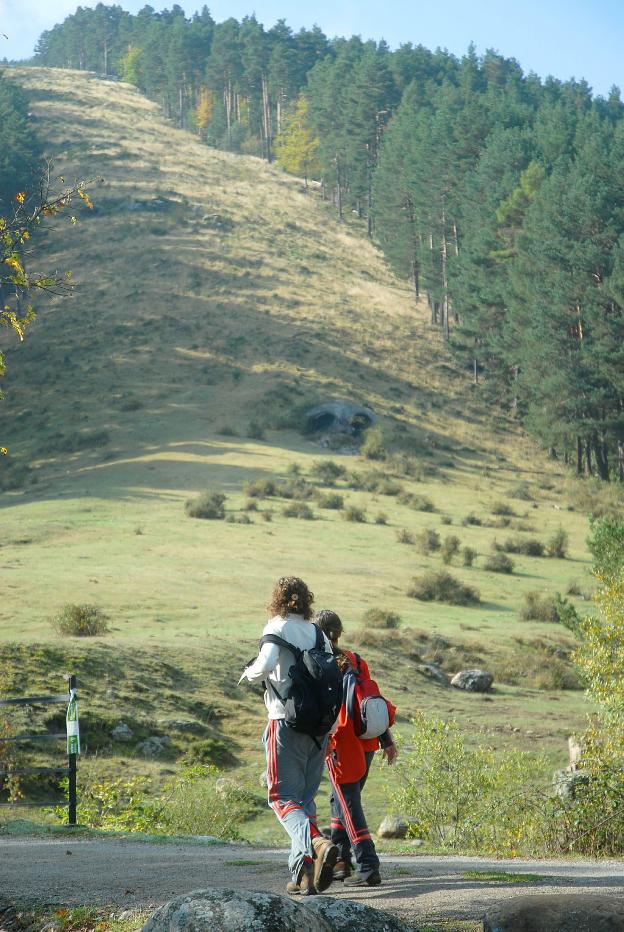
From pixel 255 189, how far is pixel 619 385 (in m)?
61.6

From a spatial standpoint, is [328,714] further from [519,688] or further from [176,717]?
[519,688]

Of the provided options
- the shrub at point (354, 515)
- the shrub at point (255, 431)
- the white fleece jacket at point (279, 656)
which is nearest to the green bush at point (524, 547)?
the shrub at point (354, 515)

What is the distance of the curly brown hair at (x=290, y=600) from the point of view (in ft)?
22.7

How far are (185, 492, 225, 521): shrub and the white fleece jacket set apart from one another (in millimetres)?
33423

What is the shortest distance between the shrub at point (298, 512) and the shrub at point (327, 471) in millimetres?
5512

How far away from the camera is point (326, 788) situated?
17.8 m

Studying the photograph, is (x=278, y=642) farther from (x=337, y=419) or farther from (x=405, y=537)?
(x=337, y=419)

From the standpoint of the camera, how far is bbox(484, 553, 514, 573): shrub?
38406 mm

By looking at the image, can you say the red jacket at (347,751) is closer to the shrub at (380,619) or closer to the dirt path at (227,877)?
the dirt path at (227,877)

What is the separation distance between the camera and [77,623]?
22891 mm

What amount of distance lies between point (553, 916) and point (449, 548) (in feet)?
110

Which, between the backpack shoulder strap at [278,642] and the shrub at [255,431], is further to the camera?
the shrub at [255,431]

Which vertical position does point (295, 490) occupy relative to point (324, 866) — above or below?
below

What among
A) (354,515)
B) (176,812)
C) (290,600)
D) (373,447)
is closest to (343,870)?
(290,600)
